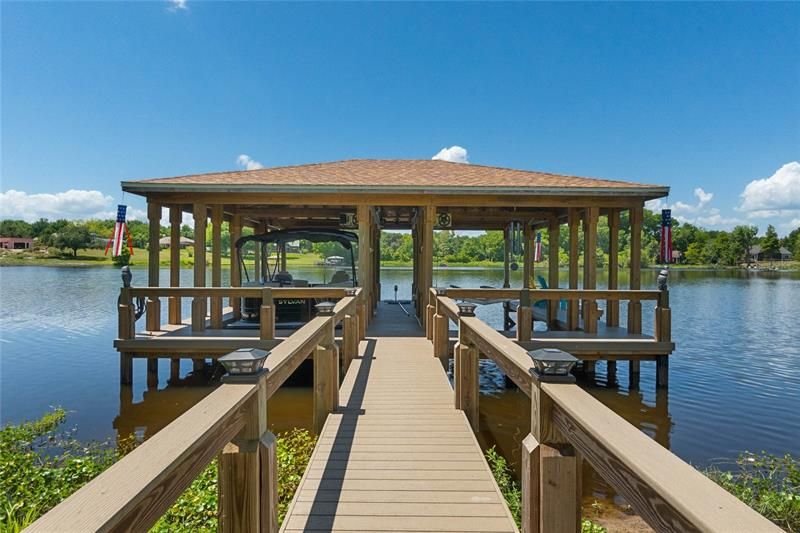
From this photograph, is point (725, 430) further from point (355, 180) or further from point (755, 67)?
point (755, 67)

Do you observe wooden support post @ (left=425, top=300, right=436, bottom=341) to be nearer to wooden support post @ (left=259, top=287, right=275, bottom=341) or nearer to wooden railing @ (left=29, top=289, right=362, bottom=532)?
wooden support post @ (left=259, top=287, right=275, bottom=341)

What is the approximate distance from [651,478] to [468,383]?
357 centimetres

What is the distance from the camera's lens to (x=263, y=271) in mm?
10688

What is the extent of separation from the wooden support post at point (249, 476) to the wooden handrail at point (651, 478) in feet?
4.35

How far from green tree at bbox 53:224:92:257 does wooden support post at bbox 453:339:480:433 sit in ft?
263

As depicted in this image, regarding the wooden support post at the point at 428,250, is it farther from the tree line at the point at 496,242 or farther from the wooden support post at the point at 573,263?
the tree line at the point at 496,242

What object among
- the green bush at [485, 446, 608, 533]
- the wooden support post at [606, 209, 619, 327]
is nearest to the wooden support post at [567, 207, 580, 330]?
the wooden support post at [606, 209, 619, 327]

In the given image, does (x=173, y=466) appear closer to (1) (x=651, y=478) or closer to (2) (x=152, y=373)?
(1) (x=651, y=478)

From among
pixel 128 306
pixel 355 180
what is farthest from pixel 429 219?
pixel 128 306

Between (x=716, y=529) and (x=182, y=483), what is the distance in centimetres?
134

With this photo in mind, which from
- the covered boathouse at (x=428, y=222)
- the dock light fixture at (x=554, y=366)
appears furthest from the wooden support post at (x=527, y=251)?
the dock light fixture at (x=554, y=366)

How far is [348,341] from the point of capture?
6.61m

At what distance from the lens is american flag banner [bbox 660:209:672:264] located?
30.1 feet

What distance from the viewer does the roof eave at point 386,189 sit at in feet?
28.6
